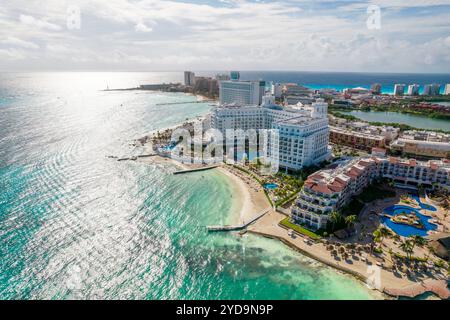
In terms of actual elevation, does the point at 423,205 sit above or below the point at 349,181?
below

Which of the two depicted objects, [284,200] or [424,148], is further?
[424,148]

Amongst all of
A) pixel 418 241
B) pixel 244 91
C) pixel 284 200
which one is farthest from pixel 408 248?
pixel 244 91

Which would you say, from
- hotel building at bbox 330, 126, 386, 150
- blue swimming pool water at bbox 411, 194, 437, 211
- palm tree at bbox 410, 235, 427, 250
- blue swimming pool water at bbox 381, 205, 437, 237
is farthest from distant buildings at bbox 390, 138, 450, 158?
palm tree at bbox 410, 235, 427, 250

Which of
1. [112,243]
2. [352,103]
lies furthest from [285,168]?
[352,103]

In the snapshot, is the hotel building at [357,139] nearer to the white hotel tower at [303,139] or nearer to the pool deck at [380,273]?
the white hotel tower at [303,139]

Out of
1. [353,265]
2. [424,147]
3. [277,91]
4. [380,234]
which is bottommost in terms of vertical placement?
[353,265]

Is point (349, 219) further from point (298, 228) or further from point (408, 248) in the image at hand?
point (408, 248)

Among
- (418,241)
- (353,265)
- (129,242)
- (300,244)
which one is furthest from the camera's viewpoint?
(129,242)
